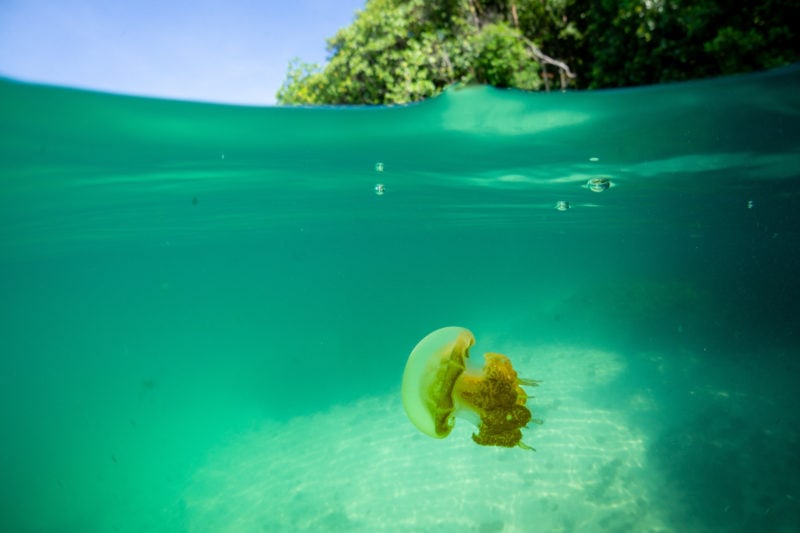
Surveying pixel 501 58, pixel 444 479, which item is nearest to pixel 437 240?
pixel 501 58

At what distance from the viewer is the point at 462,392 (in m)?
4.14

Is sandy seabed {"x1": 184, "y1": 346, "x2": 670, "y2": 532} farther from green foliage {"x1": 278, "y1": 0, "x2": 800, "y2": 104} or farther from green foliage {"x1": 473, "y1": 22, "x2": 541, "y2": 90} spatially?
green foliage {"x1": 473, "y1": 22, "x2": 541, "y2": 90}

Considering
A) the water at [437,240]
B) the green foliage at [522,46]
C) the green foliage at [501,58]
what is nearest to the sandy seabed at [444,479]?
the water at [437,240]

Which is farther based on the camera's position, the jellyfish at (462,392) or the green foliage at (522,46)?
the green foliage at (522,46)

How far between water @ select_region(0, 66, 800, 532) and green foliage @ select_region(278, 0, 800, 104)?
2.78 meters

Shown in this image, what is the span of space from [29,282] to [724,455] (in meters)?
23.0

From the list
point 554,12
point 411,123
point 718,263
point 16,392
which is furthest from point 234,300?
point 718,263

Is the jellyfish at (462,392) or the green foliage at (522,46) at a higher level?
the green foliage at (522,46)

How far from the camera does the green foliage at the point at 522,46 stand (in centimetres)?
998

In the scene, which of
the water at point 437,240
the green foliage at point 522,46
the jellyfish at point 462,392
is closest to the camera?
the jellyfish at point 462,392

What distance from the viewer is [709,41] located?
404 inches

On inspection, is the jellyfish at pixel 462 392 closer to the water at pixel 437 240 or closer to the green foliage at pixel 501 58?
the water at pixel 437 240

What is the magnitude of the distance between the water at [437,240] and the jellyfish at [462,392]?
273 centimetres

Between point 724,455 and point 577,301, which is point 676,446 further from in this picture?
point 577,301
